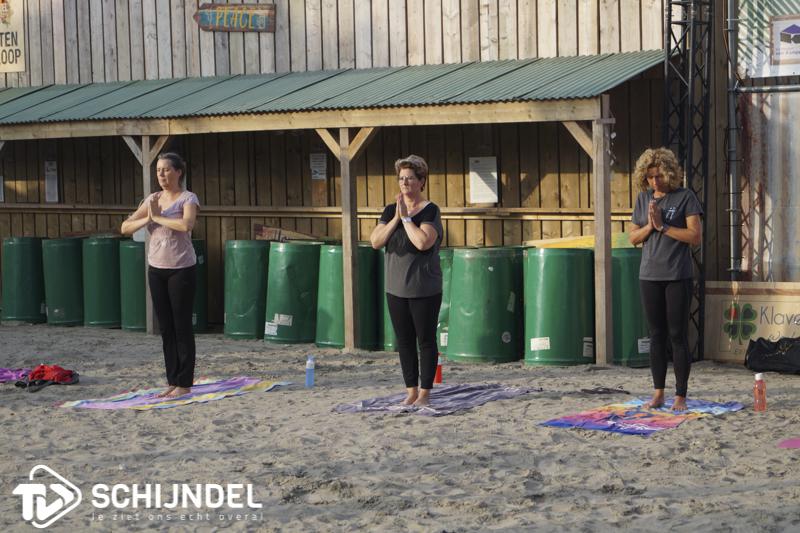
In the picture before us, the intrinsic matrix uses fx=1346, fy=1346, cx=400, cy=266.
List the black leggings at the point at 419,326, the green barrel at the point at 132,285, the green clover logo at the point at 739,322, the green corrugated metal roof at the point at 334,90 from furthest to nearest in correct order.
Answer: the green barrel at the point at 132,285
the green corrugated metal roof at the point at 334,90
the green clover logo at the point at 739,322
the black leggings at the point at 419,326

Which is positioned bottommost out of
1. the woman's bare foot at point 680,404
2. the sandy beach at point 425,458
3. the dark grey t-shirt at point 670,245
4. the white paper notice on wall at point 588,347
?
the sandy beach at point 425,458

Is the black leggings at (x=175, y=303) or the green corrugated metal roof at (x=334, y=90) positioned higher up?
the green corrugated metal roof at (x=334, y=90)

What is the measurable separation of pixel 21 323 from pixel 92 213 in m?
1.96

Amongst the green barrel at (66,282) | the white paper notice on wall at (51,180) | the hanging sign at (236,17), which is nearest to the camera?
the hanging sign at (236,17)

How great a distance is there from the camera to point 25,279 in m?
16.1

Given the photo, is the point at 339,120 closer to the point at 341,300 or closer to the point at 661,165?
the point at 341,300

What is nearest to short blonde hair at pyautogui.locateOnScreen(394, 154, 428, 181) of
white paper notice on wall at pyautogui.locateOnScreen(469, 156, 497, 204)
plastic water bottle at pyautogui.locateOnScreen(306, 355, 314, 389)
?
plastic water bottle at pyautogui.locateOnScreen(306, 355, 314, 389)

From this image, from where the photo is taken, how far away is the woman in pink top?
9.40 meters

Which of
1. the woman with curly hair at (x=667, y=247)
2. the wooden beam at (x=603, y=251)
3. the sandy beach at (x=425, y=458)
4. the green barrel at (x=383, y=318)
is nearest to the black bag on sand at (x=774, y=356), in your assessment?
the sandy beach at (x=425, y=458)

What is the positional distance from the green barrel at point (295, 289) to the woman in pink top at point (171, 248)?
155 inches

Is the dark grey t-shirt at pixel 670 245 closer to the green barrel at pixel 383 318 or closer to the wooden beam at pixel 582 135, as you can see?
the wooden beam at pixel 582 135

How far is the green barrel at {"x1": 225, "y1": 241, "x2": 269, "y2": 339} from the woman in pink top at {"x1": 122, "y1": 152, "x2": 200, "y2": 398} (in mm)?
4395

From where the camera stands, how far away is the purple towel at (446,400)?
9039 millimetres

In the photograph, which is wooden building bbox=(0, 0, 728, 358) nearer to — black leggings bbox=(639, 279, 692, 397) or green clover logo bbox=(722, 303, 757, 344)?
green clover logo bbox=(722, 303, 757, 344)
